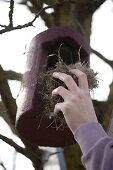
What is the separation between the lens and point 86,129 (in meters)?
0.97

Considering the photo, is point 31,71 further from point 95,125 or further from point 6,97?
point 95,125

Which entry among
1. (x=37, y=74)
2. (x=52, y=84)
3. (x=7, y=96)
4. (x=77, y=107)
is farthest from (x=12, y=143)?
(x=77, y=107)

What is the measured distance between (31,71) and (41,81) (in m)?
0.12

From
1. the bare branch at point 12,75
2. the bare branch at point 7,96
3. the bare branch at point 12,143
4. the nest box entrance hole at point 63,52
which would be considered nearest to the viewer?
the nest box entrance hole at point 63,52

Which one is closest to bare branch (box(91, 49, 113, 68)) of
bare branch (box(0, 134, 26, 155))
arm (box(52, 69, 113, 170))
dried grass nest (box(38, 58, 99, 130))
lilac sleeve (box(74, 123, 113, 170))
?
bare branch (box(0, 134, 26, 155))

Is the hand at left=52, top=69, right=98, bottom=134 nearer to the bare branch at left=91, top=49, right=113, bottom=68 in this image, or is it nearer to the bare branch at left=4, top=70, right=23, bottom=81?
the bare branch at left=4, top=70, right=23, bottom=81

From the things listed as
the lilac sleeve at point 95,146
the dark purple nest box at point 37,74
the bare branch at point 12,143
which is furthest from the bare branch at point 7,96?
the lilac sleeve at point 95,146

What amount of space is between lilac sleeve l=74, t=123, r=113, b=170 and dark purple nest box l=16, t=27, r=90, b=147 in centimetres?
57

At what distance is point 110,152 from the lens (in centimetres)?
90

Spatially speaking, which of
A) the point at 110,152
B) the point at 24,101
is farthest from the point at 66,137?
the point at 110,152

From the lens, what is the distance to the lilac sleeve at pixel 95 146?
0.89m

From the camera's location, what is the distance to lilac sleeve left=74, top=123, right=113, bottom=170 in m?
0.89

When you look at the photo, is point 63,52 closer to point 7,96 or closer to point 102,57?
point 7,96

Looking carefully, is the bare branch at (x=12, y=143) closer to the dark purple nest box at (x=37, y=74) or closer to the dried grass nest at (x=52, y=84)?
the dark purple nest box at (x=37, y=74)
